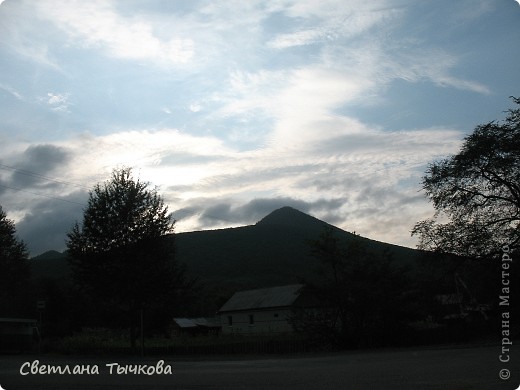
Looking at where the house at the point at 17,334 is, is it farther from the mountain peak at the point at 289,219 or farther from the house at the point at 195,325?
the mountain peak at the point at 289,219

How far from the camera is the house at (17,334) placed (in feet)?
121

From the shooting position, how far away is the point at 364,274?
31469mm

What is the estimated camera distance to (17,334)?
3966 cm

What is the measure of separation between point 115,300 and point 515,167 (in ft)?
81.9

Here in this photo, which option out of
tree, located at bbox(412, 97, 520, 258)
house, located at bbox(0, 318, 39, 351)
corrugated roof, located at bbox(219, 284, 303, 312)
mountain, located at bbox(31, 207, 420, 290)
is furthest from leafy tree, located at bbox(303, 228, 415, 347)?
mountain, located at bbox(31, 207, 420, 290)

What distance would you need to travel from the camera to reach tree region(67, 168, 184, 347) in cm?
3341

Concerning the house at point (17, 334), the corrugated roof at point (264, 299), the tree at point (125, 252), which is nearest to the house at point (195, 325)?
A: the corrugated roof at point (264, 299)

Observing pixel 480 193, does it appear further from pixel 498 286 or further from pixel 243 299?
pixel 243 299

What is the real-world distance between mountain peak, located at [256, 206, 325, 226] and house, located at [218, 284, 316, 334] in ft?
324

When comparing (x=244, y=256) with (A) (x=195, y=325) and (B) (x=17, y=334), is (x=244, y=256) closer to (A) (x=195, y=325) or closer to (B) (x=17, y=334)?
(A) (x=195, y=325)

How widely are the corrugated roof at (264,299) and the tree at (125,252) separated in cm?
1952

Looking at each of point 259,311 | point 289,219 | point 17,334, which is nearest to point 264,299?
point 259,311

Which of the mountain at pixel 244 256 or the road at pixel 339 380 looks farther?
the mountain at pixel 244 256

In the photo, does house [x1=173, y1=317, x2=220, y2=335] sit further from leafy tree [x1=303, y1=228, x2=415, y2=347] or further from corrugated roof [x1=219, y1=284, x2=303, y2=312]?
leafy tree [x1=303, y1=228, x2=415, y2=347]
